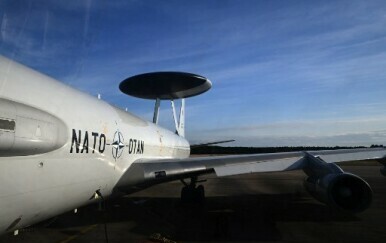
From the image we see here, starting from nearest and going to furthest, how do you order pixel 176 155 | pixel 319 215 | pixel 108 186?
pixel 108 186 → pixel 319 215 → pixel 176 155

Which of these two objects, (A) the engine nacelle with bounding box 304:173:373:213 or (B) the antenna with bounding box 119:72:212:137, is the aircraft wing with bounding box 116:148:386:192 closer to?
(A) the engine nacelle with bounding box 304:173:373:213

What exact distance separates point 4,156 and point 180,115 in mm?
27643

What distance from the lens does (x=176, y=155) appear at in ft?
67.7

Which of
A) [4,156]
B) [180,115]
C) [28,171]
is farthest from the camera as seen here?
[180,115]

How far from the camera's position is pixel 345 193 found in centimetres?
1070

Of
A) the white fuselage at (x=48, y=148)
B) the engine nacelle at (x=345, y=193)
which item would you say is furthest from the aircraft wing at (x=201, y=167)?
the engine nacelle at (x=345, y=193)

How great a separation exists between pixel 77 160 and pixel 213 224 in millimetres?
5788

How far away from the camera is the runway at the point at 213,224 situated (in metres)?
9.60

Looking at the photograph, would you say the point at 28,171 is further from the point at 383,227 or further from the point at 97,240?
the point at 383,227

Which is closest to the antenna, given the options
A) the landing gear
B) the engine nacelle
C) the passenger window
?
the landing gear

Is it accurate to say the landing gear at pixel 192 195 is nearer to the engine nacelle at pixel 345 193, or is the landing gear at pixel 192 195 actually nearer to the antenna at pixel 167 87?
the engine nacelle at pixel 345 193

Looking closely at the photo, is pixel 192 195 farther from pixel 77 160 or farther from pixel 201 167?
pixel 77 160

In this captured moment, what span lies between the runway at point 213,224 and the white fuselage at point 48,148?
1.53 meters

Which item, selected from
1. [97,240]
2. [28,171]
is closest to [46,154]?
[28,171]
